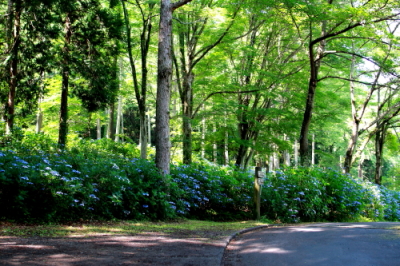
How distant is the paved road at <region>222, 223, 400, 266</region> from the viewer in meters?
4.36

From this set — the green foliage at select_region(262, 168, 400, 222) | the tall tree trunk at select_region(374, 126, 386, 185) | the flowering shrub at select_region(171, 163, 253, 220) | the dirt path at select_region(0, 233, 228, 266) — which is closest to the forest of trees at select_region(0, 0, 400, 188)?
the flowering shrub at select_region(171, 163, 253, 220)

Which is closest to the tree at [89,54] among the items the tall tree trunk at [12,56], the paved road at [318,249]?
the tall tree trunk at [12,56]

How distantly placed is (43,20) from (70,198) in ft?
29.8

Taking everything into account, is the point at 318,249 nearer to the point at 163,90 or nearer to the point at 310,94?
the point at 163,90

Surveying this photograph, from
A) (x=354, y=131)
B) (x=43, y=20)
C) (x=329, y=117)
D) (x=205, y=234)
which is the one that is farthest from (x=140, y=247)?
(x=354, y=131)

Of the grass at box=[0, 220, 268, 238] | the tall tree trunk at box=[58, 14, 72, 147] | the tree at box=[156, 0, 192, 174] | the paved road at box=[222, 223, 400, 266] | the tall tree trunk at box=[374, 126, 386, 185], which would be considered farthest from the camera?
the tall tree trunk at box=[374, 126, 386, 185]

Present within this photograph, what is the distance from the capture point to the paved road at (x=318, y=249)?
4.36 meters

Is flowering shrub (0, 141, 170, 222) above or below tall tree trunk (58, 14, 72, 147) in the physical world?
below

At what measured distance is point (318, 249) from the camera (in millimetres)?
4969

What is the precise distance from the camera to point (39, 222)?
612cm

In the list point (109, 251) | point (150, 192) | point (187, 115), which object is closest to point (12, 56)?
point (187, 115)

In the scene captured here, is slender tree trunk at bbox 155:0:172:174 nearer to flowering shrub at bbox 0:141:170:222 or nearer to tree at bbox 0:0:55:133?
flowering shrub at bbox 0:141:170:222

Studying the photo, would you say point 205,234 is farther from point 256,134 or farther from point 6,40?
point 256,134

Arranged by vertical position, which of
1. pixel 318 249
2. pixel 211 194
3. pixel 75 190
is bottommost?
pixel 318 249
